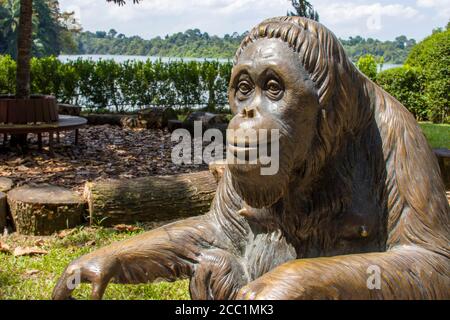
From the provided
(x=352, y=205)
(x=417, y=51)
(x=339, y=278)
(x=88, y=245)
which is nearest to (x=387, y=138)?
(x=352, y=205)

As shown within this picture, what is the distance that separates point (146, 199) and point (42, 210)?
972 mm

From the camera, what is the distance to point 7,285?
384 centimetres

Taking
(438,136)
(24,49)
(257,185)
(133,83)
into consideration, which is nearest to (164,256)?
(257,185)

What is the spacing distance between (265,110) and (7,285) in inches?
117

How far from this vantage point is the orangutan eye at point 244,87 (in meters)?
1.63

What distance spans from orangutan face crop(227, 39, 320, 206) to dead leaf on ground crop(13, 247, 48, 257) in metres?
3.46

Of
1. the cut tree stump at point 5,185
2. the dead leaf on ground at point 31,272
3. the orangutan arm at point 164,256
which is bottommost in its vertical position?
→ the dead leaf on ground at point 31,272

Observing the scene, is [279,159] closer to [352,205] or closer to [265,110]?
Result: [265,110]

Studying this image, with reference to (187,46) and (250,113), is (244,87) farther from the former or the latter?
(187,46)

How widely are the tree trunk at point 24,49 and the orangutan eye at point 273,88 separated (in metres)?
7.65

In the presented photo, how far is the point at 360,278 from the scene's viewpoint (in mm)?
1437

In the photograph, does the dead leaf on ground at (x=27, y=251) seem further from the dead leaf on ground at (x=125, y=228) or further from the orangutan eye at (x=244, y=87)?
the orangutan eye at (x=244, y=87)

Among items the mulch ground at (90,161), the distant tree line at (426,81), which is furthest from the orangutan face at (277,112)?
the distant tree line at (426,81)
